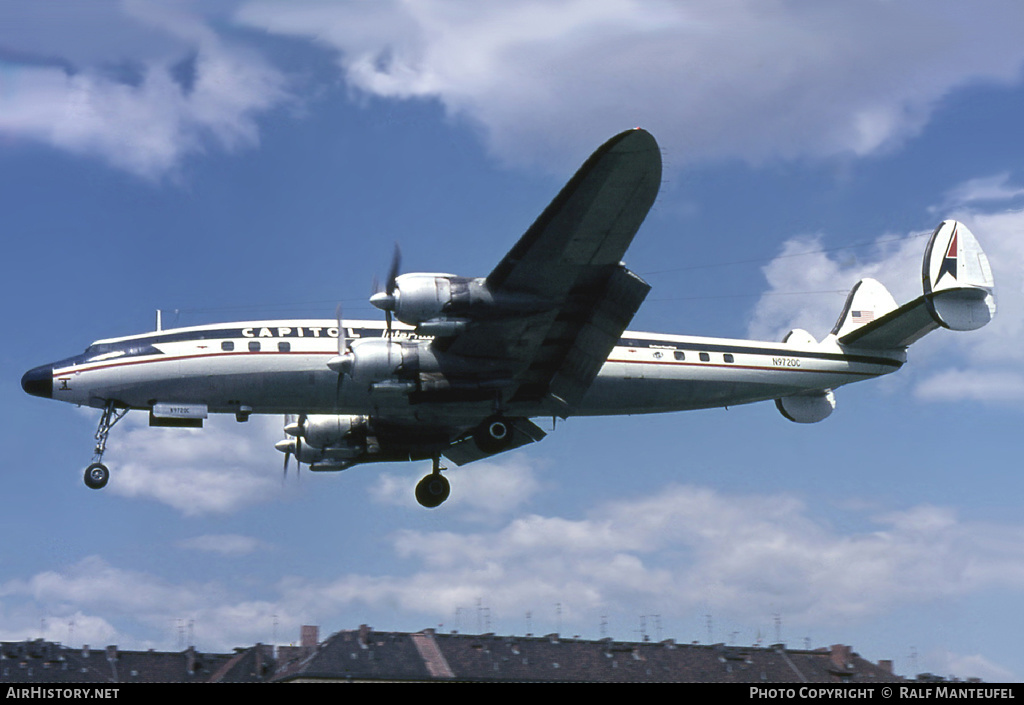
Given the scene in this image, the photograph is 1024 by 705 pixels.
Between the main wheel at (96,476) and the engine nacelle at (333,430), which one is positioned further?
the engine nacelle at (333,430)

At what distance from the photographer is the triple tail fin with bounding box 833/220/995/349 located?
1208 inches

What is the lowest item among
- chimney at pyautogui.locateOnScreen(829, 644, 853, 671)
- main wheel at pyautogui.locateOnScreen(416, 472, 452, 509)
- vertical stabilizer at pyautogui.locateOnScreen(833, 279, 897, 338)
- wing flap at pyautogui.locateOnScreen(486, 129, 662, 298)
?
chimney at pyautogui.locateOnScreen(829, 644, 853, 671)

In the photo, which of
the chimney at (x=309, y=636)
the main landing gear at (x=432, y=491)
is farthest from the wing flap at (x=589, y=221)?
the chimney at (x=309, y=636)

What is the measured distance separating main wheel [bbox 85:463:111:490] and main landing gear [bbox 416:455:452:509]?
860cm

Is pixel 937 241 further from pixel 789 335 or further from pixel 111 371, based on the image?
pixel 111 371

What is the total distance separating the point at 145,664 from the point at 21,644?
574 cm

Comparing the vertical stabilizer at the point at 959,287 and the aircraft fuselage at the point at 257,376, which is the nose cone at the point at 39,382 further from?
the vertical stabilizer at the point at 959,287

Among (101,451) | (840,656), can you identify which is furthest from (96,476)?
(840,656)

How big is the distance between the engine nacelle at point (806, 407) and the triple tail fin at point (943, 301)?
5.97 feet

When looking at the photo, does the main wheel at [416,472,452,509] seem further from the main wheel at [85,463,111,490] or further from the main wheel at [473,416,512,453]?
the main wheel at [85,463,111,490]

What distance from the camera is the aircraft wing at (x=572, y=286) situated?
23719mm

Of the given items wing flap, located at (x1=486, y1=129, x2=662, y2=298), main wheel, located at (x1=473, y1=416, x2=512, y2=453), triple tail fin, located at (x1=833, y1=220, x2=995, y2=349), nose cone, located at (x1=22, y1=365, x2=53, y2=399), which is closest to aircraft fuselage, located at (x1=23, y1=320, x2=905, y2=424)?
nose cone, located at (x1=22, y1=365, x2=53, y2=399)

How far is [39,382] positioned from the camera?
1053 inches

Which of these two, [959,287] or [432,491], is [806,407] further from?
[432,491]
